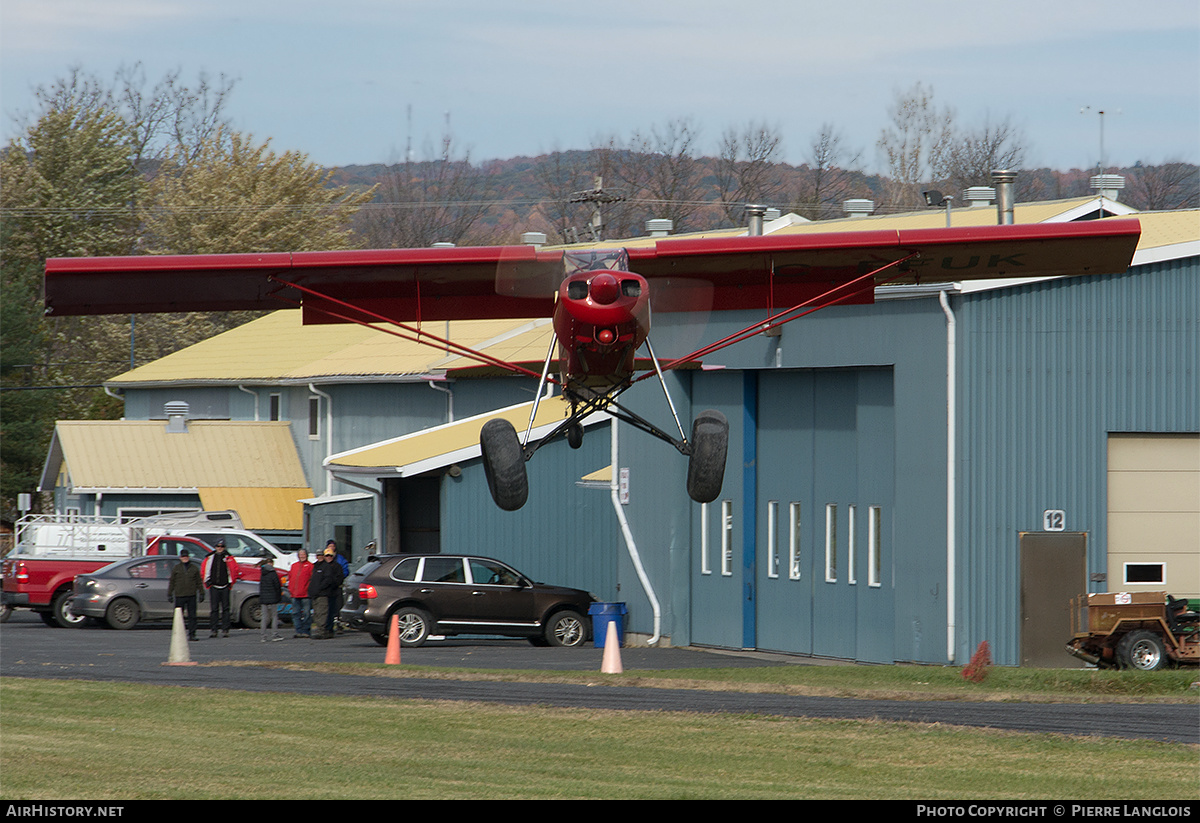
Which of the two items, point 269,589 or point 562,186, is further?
point 562,186

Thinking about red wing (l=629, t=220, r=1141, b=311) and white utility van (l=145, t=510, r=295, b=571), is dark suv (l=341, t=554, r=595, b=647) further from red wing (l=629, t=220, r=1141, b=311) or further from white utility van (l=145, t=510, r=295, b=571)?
red wing (l=629, t=220, r=1141, b=311)

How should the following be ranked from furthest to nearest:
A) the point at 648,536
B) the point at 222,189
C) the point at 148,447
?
the point at 222,189 < the point at 148,447 < the point at 648,536

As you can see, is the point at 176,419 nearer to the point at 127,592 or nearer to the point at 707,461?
the point at 127,592

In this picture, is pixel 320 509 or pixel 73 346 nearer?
pixel 320 509

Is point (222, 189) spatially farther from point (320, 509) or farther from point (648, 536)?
point (648, 536)

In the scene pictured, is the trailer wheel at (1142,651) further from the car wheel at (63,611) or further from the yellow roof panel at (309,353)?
the car wheel at (63,611)

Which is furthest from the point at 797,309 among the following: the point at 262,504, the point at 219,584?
the point at 262,504

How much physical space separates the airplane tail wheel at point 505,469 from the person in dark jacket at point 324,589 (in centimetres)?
1398

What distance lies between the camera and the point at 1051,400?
789 inches

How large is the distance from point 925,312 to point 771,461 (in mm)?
4718

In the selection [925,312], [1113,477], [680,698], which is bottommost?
[680,698]

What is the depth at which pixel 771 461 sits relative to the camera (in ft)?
79.3

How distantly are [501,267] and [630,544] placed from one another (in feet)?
44.2
